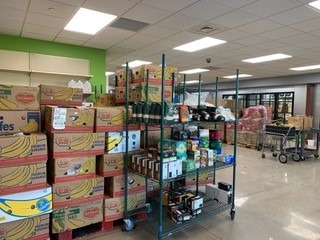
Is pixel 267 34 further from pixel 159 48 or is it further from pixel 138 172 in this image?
pixel 138 172

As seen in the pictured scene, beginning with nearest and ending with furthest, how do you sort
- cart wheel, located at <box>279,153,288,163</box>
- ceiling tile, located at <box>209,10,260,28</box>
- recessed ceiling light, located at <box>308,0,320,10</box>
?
recessed ceiling light, located at <box>308,0,320,10</box> → ceiling tile, located at <box>209,10,260,28</box> → cart wheel, located at <box>279,153,288,163</box>

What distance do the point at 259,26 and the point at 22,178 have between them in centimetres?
414

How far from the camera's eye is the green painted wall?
5.11 meters

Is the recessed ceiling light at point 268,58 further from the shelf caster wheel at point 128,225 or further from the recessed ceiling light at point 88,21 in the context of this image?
the shelf caster wheel at point 128,225

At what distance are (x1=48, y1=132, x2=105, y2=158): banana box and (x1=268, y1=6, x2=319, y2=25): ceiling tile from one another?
3.15 m

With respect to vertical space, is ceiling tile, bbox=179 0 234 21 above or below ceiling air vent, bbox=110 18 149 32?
below

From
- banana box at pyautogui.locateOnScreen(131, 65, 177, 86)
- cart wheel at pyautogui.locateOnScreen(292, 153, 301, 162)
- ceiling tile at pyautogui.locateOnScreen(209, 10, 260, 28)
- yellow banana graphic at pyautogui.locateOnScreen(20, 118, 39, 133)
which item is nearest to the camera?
yellow banana graphic at pyautogui.locateOnScreen(20, 118, 39, 133)

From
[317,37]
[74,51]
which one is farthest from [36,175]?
[317,37]

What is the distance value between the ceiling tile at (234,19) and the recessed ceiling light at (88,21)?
1703 mm

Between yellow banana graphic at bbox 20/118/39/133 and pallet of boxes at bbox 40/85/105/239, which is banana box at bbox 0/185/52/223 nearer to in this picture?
pallet of boxes at bbox 40/85/105/239

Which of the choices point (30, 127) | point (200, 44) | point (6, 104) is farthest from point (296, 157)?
point (6, 104)

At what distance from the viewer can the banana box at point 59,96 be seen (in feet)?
9.27

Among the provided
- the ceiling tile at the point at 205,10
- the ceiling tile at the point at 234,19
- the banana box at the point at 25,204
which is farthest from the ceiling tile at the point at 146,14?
the banana box at the point at 25,204

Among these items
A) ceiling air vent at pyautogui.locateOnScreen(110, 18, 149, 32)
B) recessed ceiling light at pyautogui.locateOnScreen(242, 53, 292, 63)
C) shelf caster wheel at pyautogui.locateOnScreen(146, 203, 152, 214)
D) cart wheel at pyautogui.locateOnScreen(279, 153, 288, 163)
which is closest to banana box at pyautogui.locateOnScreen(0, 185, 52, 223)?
shelf caster wheel at pyautogui.locateOnScreen(146, 203, 152, 214)
